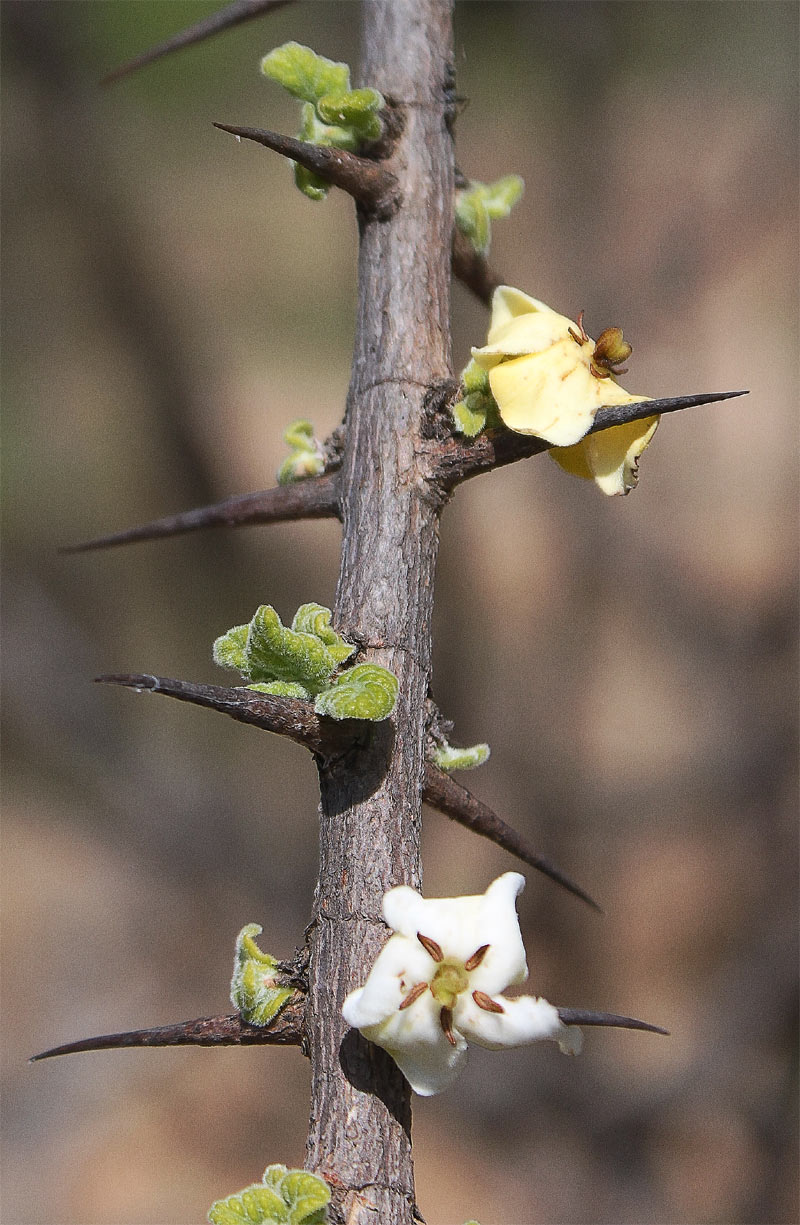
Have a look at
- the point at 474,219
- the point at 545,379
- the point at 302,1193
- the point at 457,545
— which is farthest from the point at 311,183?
the point at 457,545

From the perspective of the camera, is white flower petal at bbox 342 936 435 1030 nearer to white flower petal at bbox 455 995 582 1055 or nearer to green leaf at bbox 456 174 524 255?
white flower petal at bbox 455 995 582 1055

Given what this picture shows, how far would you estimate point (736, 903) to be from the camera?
2678 mm

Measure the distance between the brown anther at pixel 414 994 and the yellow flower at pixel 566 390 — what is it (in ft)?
0.94

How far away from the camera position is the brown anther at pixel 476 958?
505mm

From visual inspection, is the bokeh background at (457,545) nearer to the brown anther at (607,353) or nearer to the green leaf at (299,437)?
the green leaf at (299,437)

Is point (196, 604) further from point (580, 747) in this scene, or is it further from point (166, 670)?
point (580, 747)

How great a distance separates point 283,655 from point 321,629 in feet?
0.09

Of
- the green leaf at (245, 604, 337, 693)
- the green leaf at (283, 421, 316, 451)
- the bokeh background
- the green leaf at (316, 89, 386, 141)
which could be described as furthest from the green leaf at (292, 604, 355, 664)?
the bokeh background

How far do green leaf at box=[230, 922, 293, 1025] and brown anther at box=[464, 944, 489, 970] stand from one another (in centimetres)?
12

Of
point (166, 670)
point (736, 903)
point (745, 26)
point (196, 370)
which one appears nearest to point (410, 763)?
point (736, 903)

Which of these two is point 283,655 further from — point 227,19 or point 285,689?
point 227,19

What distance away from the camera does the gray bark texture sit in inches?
20.8

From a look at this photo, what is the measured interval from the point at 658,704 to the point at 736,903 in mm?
591

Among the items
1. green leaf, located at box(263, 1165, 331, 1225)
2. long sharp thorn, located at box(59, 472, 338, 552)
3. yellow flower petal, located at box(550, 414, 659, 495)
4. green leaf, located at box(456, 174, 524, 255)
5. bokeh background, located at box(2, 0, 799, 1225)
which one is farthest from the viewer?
bokeh background, located at box(2, 0, 799, 1225)
